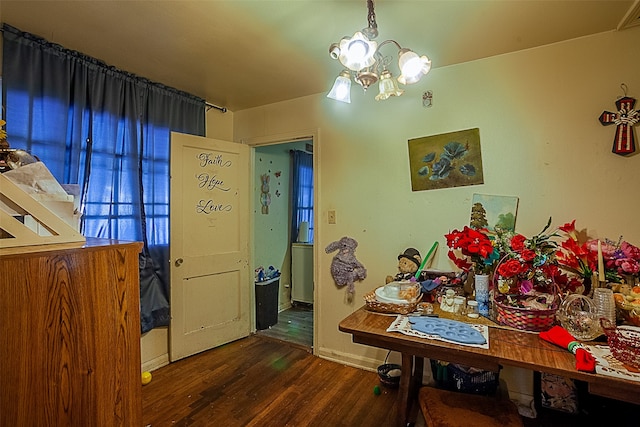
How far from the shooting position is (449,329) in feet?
4.80

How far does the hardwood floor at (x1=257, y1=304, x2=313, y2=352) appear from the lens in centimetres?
307

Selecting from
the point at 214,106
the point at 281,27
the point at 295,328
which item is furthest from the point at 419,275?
the point at 214,106

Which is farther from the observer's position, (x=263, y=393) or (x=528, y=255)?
(x=263, y=393)

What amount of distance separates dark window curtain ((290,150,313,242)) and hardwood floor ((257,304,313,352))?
0.95m

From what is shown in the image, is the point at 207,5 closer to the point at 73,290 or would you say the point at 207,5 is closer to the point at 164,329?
the point at 73,290

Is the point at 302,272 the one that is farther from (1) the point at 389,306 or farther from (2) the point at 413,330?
(2) the point at 413,330

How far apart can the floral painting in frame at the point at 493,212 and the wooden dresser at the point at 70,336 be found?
1986 mm

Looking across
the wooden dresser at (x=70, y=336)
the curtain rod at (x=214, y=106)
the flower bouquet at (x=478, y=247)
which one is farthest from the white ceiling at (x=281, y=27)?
the wooden dresser at (x=70, y=336)

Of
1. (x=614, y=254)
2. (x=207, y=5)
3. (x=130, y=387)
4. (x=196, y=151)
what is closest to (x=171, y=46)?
(x=207, y=5)

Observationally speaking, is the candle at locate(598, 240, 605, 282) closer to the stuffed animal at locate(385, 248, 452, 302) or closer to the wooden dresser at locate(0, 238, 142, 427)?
the stuffed animal at locate(385, 248, 452, 302)

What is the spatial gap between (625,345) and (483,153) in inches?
50.9

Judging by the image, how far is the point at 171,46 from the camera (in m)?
1.91

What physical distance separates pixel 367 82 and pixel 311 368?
218cm

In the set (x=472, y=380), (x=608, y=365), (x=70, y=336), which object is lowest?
(x=472, y=380)
